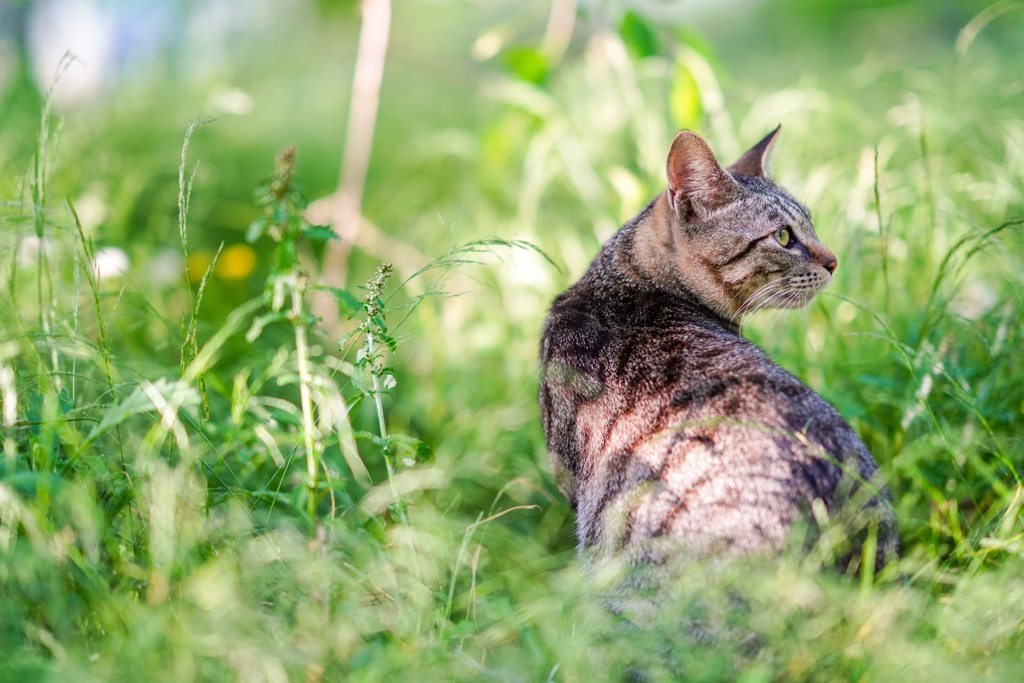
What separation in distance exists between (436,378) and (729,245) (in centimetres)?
124

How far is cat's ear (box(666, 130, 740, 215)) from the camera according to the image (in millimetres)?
2213

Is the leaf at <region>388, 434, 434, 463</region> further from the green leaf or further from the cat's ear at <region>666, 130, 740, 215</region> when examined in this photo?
the green leaf

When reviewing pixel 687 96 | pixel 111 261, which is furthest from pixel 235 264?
pixel 687 96

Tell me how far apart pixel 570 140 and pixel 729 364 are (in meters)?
2.02

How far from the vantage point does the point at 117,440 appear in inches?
70.1

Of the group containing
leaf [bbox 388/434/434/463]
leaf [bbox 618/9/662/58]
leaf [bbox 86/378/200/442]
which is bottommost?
leaf [bbox 388/434/434/463]

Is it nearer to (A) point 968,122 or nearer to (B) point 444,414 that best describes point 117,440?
(B) point 444,414

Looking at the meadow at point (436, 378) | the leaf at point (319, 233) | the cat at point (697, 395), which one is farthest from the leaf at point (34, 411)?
the cat at point (697, 395)

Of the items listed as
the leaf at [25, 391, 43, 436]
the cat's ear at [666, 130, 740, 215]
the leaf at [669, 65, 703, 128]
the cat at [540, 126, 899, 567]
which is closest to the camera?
the cat at [540, 126, 899, 567]

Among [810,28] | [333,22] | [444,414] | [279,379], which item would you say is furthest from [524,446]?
[810,28]

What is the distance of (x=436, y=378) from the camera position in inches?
119

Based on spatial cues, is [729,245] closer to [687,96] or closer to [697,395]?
[697,395]

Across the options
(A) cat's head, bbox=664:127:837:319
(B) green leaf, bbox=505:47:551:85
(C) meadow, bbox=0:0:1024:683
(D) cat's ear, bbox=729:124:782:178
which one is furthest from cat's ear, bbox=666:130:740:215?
(B) green leaf, bbox=505:47:551:85

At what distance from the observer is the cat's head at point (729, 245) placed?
2.25 m
